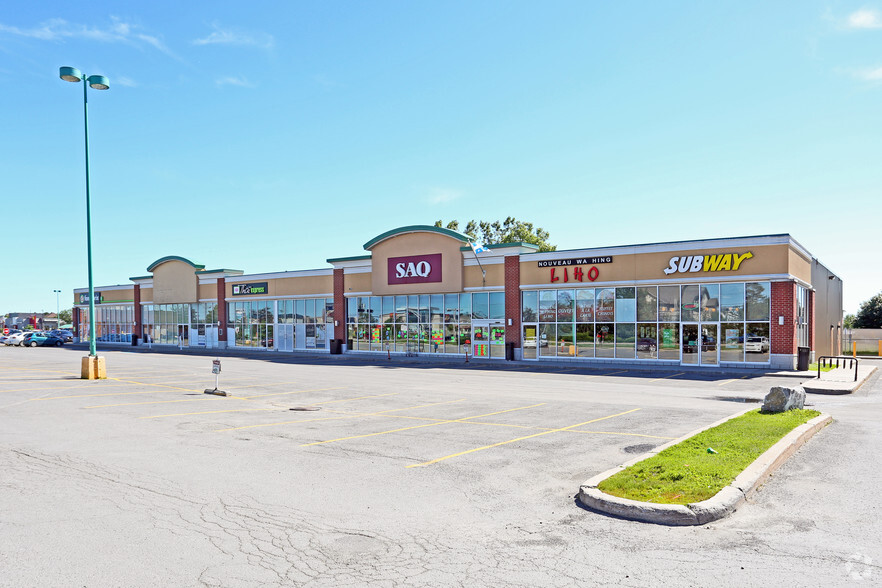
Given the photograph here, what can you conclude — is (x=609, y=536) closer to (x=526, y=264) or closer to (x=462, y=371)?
(x=462, y=371)

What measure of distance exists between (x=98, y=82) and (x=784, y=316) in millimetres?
29111

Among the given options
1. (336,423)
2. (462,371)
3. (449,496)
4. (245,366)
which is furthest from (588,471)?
(245,366)

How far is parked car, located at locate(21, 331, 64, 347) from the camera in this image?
61719 millimetres

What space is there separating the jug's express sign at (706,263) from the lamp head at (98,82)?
25.3m

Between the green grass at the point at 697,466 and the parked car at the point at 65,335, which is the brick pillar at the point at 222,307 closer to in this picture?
the parked car at the point at 65,335

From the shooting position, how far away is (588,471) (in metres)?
8.84

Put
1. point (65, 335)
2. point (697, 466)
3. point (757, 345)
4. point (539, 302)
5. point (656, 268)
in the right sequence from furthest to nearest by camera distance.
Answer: point (65, 335)
point (539, 302)
point (656, 268)
point (757, 345)
point (697, 466)

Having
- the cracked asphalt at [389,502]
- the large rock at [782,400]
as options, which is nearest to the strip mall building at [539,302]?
the cracked asphalt at [389,502]

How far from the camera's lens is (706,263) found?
29328 mm

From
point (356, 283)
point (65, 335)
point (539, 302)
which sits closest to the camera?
point (539, 302)

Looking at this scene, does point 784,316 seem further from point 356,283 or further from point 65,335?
point 65,335

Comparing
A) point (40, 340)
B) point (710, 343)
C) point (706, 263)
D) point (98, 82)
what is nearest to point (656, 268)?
point (706, 263)

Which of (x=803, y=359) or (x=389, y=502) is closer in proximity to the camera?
(x=389, y=502)

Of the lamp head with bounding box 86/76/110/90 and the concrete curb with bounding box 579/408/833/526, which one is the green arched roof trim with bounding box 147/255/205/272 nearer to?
the lamp head with bounding box 86/76/110/90
